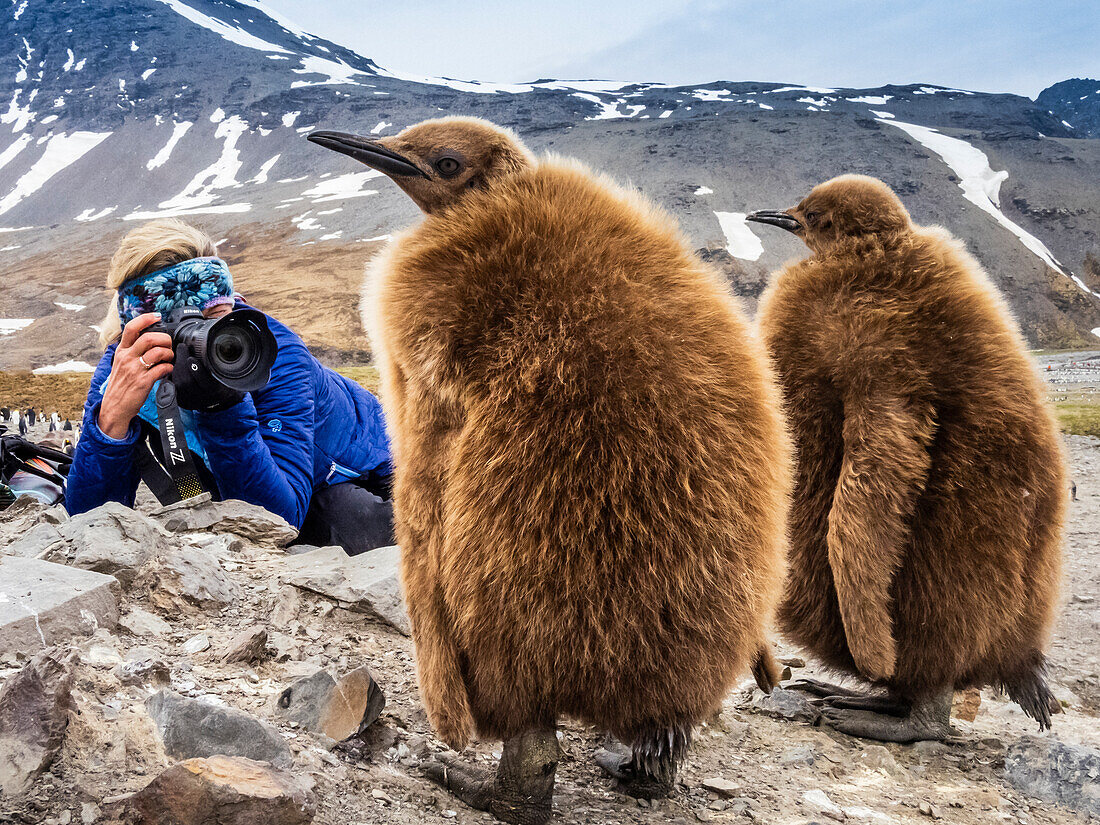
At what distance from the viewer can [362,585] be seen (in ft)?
7.75

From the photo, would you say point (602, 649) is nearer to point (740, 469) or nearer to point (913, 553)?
point (740, 469)

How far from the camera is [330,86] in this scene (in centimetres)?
7944

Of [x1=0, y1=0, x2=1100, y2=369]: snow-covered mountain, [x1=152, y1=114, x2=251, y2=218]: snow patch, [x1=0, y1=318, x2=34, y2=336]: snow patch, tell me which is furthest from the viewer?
[x1=152, y1=114, x2=251, y2=218]: snow patch

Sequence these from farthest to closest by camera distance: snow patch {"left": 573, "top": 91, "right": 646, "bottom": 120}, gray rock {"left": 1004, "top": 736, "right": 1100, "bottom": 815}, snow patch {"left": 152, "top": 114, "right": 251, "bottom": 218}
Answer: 1. snow patch {"left": 573, "top": 91, "right": 646, "bottom": 120}
2. snow patch {"left": 152, "top": 114, "right": 251, "bottom": 218}
3. gray rock {"left": 1004, "top": 736, "right": 1100, "bottom": 815}

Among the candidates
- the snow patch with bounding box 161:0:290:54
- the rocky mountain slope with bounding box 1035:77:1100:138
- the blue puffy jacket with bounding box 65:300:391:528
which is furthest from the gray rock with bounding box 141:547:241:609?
the snow patch with bounding box 161:0:290:54

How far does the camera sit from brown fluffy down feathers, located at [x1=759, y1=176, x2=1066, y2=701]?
2.27m

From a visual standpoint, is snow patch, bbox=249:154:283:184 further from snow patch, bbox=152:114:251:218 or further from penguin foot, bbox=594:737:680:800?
penguin foot, bbox=594:737:680:800

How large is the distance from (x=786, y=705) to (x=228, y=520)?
2097 mm

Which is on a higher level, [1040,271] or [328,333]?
[1040,271]

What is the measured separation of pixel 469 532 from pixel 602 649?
33 centimetres

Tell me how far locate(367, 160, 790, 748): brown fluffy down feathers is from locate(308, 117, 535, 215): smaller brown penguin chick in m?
0.13

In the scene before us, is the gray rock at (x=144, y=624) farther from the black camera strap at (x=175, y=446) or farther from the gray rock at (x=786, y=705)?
the gray rock at (x=786, y=705)

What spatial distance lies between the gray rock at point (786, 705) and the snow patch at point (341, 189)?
5603 centimetres

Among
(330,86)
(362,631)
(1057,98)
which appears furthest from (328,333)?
(1057,98)
